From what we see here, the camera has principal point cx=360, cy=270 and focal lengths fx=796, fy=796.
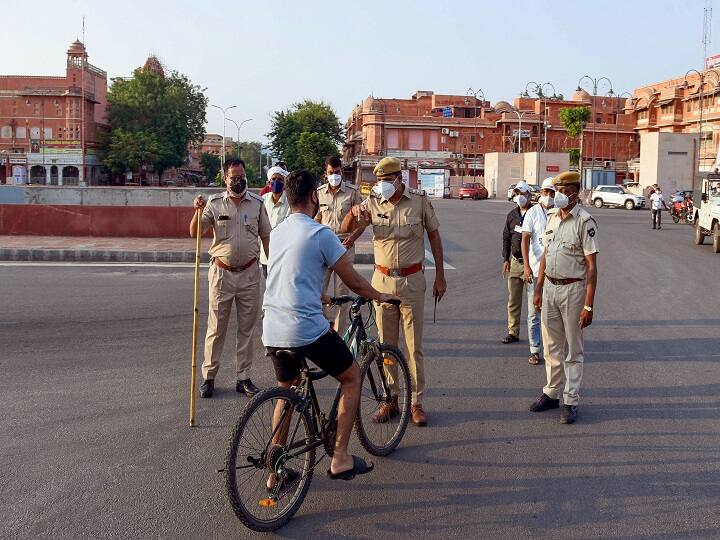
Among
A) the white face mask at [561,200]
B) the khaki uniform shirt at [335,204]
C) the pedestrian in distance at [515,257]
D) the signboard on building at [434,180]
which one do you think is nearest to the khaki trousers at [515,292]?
the pedestrian in distance at [515,257]

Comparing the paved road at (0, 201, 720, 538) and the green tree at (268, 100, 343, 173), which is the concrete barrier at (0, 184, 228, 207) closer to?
the paved road at (0, 201, 720, 538)

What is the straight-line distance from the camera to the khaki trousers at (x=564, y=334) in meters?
6.18

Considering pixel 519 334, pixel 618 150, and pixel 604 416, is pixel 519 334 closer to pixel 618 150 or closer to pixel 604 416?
pixel 604 416

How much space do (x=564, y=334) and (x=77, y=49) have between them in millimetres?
82668

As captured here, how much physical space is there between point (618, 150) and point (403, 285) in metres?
85.9

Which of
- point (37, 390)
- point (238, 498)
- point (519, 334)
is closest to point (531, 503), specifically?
point (238, 498)

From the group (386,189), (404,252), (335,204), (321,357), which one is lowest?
(321,357)

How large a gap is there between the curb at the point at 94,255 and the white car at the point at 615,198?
1435 inches

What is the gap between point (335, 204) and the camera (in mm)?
8180

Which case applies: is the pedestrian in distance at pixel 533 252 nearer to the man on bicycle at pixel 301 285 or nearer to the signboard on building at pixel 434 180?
the man on bicycle at pixel 301 285

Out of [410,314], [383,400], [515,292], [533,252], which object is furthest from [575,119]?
[383,400]

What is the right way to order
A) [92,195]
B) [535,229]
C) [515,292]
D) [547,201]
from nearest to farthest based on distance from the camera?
[547,201]
[535,229]
[515,292]
[92,195]

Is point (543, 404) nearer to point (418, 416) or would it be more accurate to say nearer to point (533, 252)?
point (418, 416)

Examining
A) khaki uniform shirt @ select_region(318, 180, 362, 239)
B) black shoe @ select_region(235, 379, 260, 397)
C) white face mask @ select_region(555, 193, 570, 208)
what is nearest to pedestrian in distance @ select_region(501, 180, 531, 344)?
khaki uniform shirt @ select_region(318, 180, 362, 239)
